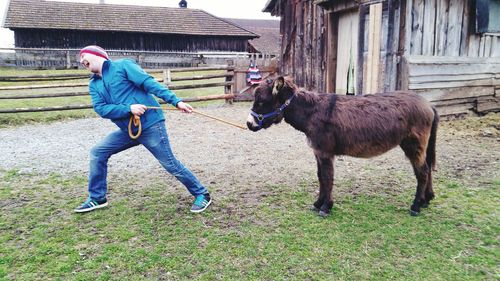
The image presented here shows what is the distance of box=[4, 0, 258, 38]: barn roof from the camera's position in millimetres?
29906

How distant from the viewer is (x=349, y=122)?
4.25m

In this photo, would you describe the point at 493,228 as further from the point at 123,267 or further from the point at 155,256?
the point at 123,267

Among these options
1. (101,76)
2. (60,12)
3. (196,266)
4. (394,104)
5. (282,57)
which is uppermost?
(60,12)

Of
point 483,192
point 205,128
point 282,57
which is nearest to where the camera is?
point 483,192

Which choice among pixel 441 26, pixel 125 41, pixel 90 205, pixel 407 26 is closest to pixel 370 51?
pixel 407 26

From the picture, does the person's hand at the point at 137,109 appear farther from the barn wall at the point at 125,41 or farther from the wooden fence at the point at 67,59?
the barn wall at the point at 125,41

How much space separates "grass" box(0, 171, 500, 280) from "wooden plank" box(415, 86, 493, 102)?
14.3 feet

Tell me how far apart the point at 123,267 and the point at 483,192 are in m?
4.46

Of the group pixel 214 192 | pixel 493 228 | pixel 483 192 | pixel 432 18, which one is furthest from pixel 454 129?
pixel 214 192

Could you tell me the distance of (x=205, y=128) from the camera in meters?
9.89

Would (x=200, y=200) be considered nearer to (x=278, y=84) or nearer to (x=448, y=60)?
(x=278, y=84)

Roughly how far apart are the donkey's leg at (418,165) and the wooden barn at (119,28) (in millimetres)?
30399

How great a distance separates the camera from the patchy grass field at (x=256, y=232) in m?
3.27

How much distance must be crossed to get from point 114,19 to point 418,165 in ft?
106
